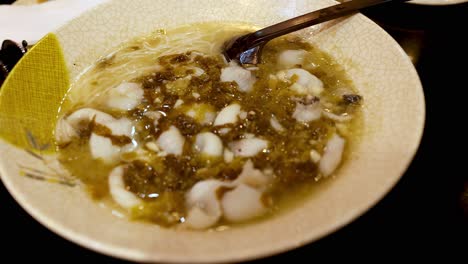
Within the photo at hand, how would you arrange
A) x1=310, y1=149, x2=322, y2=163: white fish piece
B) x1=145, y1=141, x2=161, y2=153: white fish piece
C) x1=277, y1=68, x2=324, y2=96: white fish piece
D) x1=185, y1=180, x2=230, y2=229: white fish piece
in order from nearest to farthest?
x1=185, y1=180, x2=230, y2=229: white fish piece → x1=310, y1=149, x2=322, y2=163: white fish piece → x1=145, y1=141, x2=161, y2=153: white fish piece → x1=277, y1=68, x2=324, y2=96: white fish piece

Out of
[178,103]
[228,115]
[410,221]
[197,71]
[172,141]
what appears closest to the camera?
[410,221]

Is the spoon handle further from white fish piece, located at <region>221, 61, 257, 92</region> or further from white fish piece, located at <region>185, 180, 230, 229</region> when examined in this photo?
white fish piece, located at <region>185, 180, 230, 229</region>

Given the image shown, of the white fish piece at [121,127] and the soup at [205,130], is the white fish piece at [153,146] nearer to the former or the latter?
the soup at [205,130]

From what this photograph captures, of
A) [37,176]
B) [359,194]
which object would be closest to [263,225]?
[359,194]

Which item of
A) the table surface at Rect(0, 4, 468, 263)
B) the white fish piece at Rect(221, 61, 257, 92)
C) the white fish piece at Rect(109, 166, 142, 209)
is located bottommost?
the table surface at Rect(0, 4, 468, 263)

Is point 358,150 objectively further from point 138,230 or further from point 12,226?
point 12,226

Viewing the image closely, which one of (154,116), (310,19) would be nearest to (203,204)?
(154,116)

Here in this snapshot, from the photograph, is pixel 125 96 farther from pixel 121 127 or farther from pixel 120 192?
pixel 120 192

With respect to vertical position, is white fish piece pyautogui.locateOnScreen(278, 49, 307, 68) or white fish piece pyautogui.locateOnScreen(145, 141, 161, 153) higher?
white fish piece pyautogui.locateOnScreen(278, 49, 307, 68)

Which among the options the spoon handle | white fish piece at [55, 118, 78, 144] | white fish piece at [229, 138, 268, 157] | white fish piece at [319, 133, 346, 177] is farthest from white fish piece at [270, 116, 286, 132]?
white fish piece at [55, 118, 78, 144]
